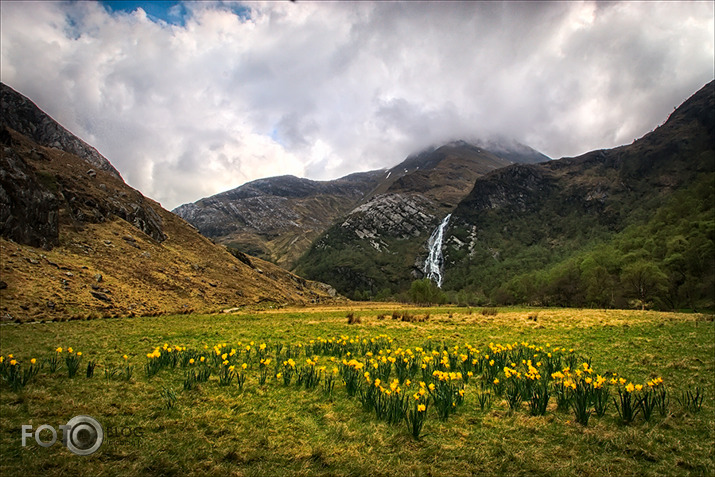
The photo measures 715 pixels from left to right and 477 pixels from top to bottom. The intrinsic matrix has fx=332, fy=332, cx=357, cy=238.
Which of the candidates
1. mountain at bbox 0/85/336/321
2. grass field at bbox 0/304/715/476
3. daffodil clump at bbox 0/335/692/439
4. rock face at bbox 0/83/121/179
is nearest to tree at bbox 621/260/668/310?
grass field at bbox 0/304/715/476

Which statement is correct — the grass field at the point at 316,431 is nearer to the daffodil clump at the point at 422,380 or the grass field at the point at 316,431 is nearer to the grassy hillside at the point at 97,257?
the daffodil clump at the point at 422,380

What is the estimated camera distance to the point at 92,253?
4038 cm

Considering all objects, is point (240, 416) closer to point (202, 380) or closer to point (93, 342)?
point (202, 380)

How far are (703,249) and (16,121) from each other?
523 feet

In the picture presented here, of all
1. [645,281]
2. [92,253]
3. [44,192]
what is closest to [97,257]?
[92,253]

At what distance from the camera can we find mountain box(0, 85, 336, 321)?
90.4 feet

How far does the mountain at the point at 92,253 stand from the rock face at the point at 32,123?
34.0 metres

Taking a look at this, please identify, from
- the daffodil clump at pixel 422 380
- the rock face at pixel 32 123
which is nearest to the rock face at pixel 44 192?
the rock face at pixel 32 123

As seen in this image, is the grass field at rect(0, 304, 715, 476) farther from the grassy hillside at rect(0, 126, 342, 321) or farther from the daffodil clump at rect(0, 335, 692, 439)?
the grassy hillside at rect(0, 126, 342, 321)

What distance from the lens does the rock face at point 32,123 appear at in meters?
86.8

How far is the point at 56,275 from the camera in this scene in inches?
1192

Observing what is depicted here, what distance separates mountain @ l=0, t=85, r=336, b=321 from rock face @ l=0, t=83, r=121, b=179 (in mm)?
34038

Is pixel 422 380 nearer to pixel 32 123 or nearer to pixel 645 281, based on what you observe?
pixel 645 281

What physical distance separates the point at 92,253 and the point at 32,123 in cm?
8273
